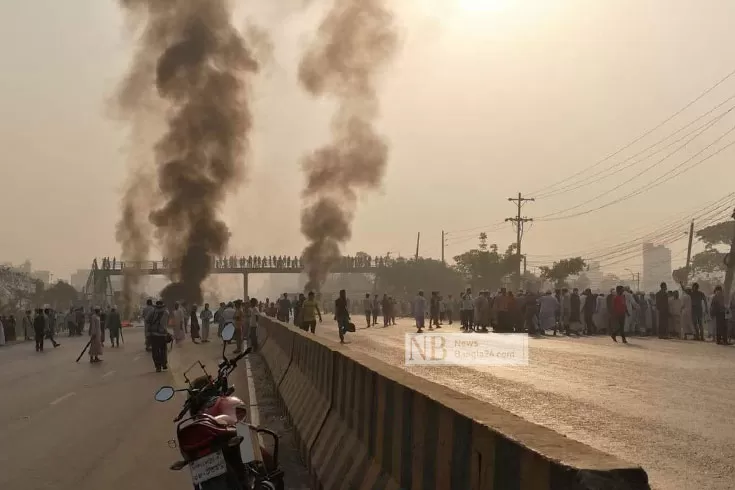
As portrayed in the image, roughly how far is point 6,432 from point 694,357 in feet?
45.2

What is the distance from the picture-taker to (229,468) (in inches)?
180

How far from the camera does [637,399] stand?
11211 mm

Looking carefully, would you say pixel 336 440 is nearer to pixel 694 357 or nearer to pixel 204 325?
pixel 694 357

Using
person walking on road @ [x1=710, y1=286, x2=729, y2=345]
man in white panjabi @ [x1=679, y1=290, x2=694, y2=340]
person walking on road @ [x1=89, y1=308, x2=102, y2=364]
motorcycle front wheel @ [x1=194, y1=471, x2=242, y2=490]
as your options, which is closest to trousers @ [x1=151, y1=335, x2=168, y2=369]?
person walking on road @ [x1=89, y1=308, x2=102, y2=364]

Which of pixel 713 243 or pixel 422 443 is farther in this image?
pixel 713 243

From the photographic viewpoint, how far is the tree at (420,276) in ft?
307

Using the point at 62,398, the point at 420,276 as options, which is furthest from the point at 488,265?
the point at 62,398

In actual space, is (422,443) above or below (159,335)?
above

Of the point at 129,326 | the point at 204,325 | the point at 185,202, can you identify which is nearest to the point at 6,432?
the point at 204,325

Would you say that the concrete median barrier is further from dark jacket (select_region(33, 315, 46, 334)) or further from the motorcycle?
dark jacket (select_region(33, 315, 46, 334))

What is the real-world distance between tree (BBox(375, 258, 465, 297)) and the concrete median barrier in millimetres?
85238

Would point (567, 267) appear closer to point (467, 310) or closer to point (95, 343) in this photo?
point (467, 310)

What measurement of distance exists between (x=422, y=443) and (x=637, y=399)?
7.82m

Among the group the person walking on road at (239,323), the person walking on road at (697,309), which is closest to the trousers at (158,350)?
the person walking on road at (239,323)
